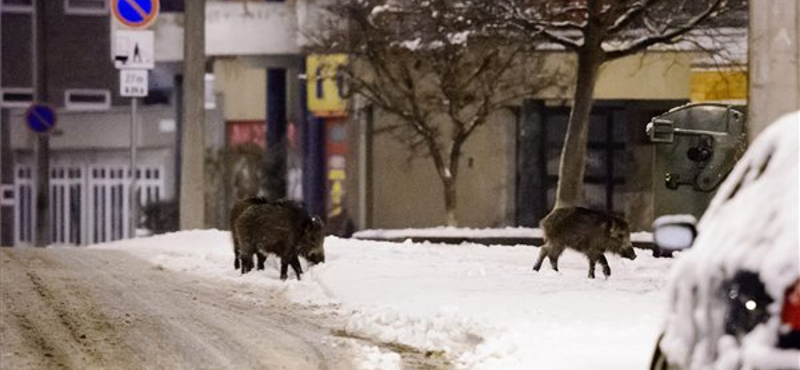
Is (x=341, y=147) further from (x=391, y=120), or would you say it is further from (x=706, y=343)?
(x=706, y=343)

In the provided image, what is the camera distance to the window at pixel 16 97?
56.7 m

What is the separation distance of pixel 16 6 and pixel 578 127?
2963cm

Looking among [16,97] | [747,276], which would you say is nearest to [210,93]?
[16,97]

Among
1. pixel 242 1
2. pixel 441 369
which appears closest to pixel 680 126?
pixel 441 369

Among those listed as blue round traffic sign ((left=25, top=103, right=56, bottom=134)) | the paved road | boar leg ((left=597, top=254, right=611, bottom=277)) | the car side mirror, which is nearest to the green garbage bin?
boar leg ((left=597, top=254, right=611, bottom=277))

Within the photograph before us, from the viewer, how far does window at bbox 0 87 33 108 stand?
5666 centimetres

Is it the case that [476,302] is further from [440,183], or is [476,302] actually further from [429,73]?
[440,183]

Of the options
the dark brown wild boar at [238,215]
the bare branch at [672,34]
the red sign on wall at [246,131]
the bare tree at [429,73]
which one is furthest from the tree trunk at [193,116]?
the red sign on wall at [246,131]

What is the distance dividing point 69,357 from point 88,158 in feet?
141

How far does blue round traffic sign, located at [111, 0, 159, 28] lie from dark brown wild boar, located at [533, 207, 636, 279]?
10504 mm

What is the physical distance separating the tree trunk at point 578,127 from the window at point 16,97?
27.6 meters

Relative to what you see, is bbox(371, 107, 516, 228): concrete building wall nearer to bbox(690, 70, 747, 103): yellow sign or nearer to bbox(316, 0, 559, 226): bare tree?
bbox(316, 0, 559, 226): bare tree

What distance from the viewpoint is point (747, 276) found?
7.44m

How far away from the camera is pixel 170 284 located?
19.2 meters
